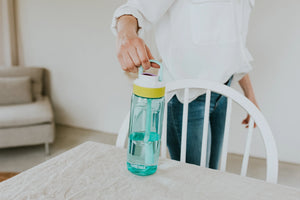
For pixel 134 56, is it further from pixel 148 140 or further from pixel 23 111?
pixel 23 111

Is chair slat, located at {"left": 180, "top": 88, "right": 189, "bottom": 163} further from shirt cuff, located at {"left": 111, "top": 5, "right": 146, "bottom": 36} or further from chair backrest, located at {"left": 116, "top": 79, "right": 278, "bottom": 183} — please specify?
shirt cuff, located at {"left": 111, "top": 5, "right": 146, "bottom": 36}

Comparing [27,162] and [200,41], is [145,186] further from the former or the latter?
[27,162]

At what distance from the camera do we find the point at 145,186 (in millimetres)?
583

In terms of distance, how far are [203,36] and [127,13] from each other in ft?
0.93

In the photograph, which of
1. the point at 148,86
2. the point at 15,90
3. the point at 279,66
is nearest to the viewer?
the point at 148,86

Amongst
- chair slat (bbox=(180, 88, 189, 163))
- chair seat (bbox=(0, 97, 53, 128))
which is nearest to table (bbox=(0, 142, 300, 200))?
chair slat (bbox=(180, 88, 189, 163))

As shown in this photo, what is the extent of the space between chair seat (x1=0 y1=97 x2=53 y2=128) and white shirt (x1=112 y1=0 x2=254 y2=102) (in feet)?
5.71

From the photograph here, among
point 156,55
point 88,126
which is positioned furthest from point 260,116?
point 88,126

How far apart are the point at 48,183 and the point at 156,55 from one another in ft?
6.76

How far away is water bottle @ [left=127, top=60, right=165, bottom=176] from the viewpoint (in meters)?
0.56

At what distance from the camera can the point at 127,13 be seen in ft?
2.30

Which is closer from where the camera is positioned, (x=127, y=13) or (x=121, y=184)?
(x=121, y=184)

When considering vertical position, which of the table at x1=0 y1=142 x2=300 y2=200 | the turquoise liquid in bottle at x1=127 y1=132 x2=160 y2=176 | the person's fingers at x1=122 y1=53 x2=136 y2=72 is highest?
the person's fingers at x1=122 y1=53 x2=136 y2=72

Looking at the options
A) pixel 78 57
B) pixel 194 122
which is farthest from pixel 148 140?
pixel 78 57
